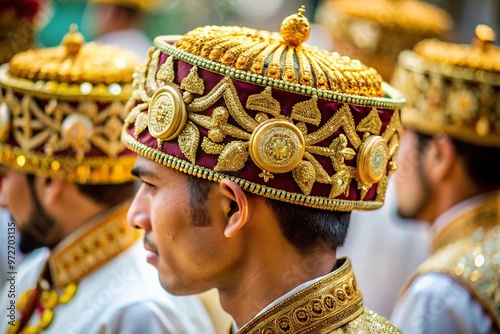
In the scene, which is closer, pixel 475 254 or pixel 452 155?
pixel 475 254

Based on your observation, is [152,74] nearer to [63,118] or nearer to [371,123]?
[371,123]

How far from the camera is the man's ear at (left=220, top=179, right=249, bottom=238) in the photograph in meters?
1.97

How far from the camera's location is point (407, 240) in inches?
197

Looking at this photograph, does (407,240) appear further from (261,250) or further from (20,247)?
(261,250)

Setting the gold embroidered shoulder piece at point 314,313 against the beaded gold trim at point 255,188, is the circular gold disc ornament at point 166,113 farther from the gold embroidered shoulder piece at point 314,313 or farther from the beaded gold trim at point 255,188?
the gold embroidered shoulder piece at point 314,313

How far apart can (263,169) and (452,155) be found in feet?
6.83

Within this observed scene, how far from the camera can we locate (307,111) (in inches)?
77.0

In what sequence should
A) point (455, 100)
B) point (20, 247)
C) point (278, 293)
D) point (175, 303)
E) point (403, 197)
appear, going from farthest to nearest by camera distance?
1. point (403, 197)
2. point (455, 100)
3. point (20, 247)
4. point (175, 303)
5. point (278, 293)

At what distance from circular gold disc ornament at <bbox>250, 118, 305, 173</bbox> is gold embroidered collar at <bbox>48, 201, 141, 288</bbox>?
4.27ft

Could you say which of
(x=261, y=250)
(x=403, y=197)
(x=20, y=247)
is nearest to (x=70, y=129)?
(x=20, y=247)

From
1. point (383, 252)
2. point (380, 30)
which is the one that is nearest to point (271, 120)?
point (383, 252)

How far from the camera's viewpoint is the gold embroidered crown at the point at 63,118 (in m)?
2.94

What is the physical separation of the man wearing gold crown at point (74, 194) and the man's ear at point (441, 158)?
1.54 metres

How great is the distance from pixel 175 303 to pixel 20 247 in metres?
0.79
